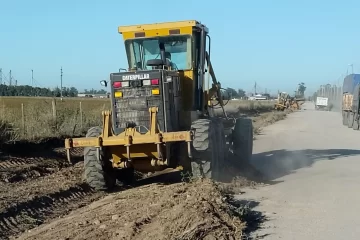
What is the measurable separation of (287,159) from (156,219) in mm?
10665

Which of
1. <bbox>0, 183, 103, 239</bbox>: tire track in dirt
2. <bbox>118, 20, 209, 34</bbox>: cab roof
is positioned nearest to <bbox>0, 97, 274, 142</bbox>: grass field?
<bbox>118, 20, 209, 34</bbox>: cab roof

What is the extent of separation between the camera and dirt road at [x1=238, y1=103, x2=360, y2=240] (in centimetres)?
855

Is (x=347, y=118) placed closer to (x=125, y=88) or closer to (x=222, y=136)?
(x=222, y=136)

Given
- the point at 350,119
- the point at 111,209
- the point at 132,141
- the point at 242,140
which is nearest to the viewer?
the point at 111,209

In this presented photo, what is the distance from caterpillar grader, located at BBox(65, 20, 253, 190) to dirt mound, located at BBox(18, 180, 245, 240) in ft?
4.38

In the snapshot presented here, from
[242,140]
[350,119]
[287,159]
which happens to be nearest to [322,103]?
[350,119]

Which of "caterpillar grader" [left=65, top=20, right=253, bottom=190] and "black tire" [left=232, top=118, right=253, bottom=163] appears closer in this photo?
"caterpillar grader" [left=65, top=20, right=253, bottom=190]

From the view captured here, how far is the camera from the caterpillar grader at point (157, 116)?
11.7m

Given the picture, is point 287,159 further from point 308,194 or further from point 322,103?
Answer: point 322,103

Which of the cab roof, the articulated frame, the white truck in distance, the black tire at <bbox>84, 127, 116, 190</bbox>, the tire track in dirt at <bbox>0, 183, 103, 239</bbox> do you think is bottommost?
the white truck in distance

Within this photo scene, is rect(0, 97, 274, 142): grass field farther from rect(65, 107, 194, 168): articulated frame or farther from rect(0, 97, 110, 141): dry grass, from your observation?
rect(65, 107, 194, 168): articulated frame

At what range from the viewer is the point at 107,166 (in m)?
12.4

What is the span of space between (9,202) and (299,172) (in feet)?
26.1

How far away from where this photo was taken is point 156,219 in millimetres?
8570
